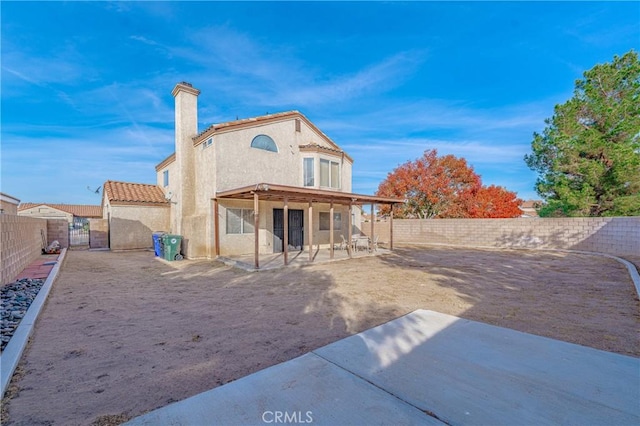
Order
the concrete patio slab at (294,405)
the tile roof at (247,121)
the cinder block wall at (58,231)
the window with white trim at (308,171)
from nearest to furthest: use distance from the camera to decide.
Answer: the concrete patio slab at (294,405), the tile roof at (247,121), the window with white trim at (308,171), the cinder block wall at (58,231)

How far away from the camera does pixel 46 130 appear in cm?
1745

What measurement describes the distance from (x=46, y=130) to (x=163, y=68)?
1012cm

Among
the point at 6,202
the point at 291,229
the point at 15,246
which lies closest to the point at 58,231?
the point at 6,202

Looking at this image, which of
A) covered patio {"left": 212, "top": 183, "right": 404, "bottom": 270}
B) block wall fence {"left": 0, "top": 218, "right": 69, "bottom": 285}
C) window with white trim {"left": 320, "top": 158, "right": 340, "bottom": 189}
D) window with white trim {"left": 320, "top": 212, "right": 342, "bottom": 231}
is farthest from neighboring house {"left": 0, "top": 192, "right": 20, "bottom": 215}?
window with white trim {"left": 320, "top": 212, "right": 342, "bottom": 231}

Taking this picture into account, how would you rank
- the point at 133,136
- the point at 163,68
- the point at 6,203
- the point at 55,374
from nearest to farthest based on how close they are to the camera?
the point at 55,374 < the point at 6,203 < the point at 163,68 < the point at 133,136

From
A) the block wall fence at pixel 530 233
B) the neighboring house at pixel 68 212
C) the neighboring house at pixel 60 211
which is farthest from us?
the neighboring house at pixel 60 211

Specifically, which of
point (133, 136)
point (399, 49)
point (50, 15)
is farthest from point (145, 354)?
point (133, 136)

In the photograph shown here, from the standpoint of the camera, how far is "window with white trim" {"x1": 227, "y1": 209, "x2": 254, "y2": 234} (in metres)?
12.3

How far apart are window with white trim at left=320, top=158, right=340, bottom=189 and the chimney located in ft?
20.8

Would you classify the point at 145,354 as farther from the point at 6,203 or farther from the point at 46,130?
the point at 46,130

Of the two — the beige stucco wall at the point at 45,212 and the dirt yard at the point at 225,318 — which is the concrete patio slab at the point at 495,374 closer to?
the dirt yard at the point at 225,318

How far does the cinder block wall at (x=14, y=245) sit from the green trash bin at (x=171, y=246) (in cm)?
405

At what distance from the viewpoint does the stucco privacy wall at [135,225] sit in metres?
15.7

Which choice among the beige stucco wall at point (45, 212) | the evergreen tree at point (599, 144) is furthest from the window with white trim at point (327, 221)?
the beige stucco wall at point (45, 212)
